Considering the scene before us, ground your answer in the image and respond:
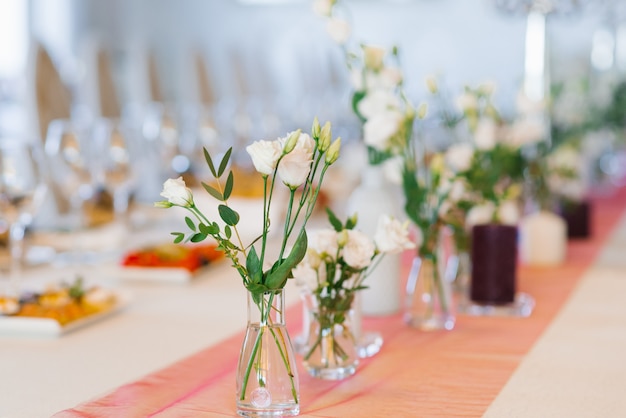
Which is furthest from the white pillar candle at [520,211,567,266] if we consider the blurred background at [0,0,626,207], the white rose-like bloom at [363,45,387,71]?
the blurred background at [0,0,626,207]

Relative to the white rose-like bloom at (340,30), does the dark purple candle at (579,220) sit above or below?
below

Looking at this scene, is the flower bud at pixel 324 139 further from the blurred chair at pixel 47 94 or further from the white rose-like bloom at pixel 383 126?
Answer: the blurred chair at pixel 47 94

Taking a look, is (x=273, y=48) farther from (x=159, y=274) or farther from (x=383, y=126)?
(x=383, y=126)

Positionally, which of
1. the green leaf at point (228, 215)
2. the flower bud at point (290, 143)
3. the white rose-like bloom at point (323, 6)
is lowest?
the green leaf at point (228, 215)

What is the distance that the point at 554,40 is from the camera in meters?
8.76

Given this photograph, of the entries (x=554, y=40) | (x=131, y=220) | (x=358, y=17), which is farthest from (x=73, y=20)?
(x=131, y=220)

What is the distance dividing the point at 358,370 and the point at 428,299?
12.6 inches

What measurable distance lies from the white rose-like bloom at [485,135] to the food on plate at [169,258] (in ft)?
1.77

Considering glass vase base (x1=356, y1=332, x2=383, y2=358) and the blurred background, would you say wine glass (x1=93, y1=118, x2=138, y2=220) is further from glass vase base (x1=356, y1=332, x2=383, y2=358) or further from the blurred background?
the blurred background

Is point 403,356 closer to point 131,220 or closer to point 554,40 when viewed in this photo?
point 131,220

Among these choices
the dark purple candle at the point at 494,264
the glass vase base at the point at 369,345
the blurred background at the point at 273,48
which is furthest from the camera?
the blurred background at the point at 273,48

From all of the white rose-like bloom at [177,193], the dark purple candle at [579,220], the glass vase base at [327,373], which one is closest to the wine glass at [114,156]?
the glass vase base at [327,373]

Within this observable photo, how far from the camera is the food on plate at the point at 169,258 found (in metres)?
1.88

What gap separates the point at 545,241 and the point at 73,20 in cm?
691
